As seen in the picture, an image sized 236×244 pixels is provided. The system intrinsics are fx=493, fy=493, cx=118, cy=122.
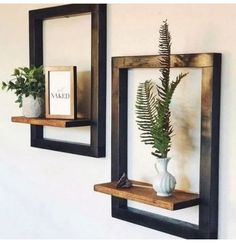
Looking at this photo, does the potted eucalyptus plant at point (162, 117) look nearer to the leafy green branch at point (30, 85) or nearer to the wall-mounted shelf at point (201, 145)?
the wall-mounted shelf at point (201, 145)

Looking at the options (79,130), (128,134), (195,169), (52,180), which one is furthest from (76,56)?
(195,169)

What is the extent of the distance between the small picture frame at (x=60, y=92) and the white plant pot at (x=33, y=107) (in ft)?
0.14

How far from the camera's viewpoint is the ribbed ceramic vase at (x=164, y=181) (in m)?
1.43

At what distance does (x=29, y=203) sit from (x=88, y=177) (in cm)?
43

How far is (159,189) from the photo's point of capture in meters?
1.44

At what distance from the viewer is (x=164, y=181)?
1.43 m

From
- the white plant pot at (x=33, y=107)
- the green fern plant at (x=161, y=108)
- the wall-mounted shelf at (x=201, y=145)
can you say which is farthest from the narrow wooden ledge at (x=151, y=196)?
the white plant pot at (x=33, y=107)

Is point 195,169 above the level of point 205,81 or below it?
below

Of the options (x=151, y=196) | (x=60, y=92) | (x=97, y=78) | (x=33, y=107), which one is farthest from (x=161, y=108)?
A: (x=33, y=107)

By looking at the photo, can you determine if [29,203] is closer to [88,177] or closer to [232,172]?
Answer: [88,177]

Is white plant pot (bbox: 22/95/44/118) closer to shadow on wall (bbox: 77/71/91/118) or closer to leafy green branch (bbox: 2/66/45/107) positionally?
leafy green branch (bbox: 2/66/45/107)

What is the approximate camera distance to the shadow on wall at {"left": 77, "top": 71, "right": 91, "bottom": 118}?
5.99 ft

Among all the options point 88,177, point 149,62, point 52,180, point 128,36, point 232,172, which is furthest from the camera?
point 52,180

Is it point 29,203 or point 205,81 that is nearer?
point 205,81
